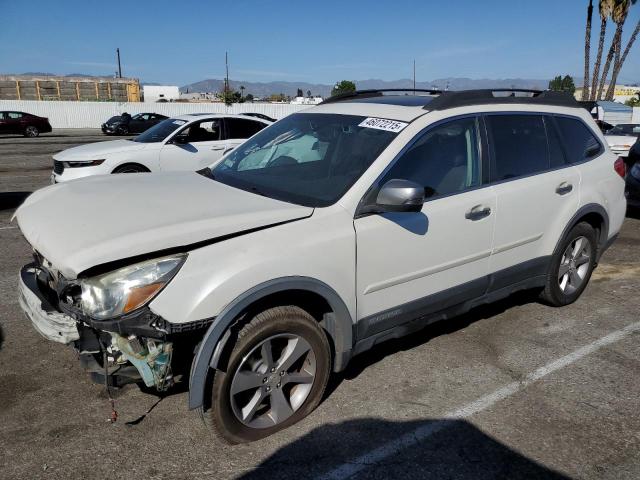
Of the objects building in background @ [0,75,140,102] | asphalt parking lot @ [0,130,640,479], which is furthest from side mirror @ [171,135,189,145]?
building in background @ [0,75,140,102]

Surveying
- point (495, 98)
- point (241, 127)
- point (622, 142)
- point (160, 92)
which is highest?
point (160, 92)

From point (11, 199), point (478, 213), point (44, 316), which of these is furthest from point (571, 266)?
point (11, 199)

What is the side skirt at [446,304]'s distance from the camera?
125 inches

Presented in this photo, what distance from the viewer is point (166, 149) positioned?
8906mm

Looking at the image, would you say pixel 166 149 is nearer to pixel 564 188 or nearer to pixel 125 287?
pixel 564 188

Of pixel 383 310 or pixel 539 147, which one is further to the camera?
pixel 539 147

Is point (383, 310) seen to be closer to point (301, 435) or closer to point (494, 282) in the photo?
point (301, 435)

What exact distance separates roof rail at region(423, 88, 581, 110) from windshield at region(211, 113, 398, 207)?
0.51 meters

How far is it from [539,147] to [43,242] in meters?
3.46

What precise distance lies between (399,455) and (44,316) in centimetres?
197

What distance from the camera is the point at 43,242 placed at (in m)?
2.64

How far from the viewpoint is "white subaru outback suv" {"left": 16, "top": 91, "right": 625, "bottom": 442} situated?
2.46 metres

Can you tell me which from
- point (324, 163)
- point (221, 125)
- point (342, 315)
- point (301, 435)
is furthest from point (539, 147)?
point (221, 125)

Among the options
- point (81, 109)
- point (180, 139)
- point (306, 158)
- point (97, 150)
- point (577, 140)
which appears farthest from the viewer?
point (81, 109)
